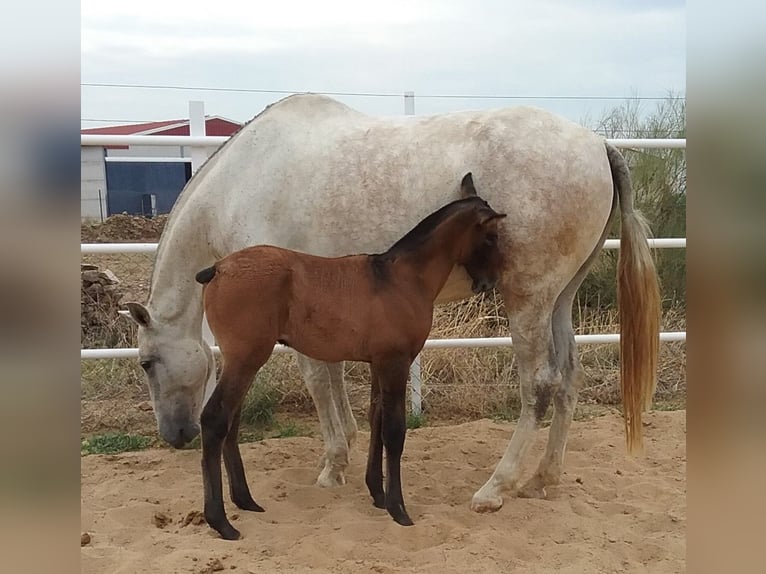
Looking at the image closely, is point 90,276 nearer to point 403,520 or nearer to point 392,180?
point 392,180

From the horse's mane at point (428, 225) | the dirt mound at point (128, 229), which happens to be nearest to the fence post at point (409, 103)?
the horse's mane at point (428, 225)

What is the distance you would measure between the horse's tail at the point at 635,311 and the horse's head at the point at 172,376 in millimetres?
1994

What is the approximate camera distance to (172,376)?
313cm

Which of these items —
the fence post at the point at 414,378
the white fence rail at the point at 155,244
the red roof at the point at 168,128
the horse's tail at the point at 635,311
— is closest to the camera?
the horse's tail at the point at 635,311

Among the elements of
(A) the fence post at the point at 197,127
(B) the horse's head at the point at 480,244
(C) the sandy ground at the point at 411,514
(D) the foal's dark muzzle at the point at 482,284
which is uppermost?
(A) the fence post at the point at 197,127

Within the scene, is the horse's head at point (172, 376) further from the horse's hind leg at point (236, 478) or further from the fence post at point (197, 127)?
the fence post at point (197, 127)

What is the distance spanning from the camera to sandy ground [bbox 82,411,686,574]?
8.33 ft

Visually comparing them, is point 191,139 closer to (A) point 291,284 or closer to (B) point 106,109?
(A) point 291,284

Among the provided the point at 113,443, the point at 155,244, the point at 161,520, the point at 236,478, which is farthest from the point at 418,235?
the point at 113,443

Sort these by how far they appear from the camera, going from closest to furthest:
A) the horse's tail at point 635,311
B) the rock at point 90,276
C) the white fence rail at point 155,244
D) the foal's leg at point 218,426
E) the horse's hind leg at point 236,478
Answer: the foal's leg at point 218,426 < the horse's hind leg at point 236,478 < the horse's tail at point 635,311 < the white fence rail at point 155,244 < the rock at point 90,276

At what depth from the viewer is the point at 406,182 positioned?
9.91 feet

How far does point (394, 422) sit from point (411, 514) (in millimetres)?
482

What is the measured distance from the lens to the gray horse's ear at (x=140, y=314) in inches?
118
